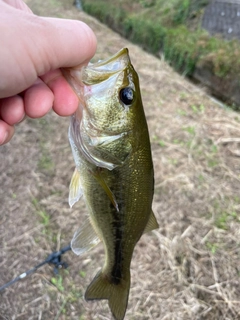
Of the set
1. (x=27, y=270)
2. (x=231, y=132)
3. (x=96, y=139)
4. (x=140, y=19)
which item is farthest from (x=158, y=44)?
(x=96, y=139)

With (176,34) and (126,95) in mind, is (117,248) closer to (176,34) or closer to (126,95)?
(126,95)

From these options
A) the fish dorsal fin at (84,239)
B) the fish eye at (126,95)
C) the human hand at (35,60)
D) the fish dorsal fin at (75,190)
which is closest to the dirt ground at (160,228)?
the fish dorsal fin at (84,239)

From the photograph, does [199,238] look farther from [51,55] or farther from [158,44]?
[158,44]

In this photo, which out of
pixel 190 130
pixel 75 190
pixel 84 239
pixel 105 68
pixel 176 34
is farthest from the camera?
pixel 176 34

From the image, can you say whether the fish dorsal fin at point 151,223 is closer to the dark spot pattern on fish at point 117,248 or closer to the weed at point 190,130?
the dark spot pattern on fish at point 117,248

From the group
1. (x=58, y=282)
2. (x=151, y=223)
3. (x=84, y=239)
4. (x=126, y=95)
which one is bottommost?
(x=58, y=282)

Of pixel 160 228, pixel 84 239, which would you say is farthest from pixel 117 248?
pixel 160 228

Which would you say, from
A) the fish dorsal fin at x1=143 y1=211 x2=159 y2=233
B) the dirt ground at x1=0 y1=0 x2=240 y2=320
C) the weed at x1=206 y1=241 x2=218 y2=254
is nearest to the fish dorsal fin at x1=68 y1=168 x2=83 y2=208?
the fish dorsal fin at x1=143 y1=211 x2=159 y2=233

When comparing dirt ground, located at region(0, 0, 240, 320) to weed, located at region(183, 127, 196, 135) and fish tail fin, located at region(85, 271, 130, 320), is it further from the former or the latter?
fish tail fin, located at region(85, 271, 130, 320)
